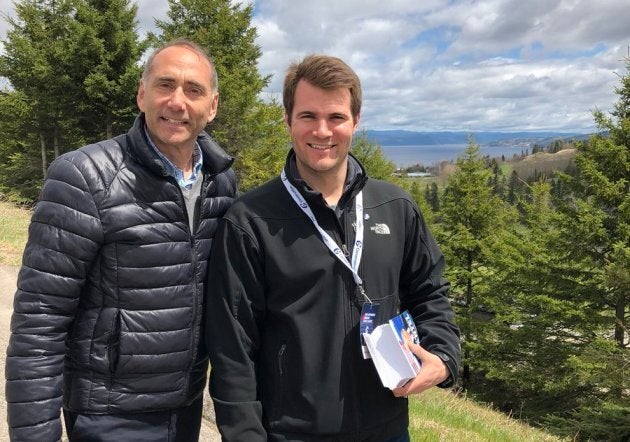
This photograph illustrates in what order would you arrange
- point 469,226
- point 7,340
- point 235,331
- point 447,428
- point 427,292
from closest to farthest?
1. point 235,331
2. point 427,292
3. point 447,428
4. point 7,340
5. point 469,226

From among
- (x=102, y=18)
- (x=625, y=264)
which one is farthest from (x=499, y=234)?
(x=102, y=18)

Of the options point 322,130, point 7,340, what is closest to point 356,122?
point 322,130

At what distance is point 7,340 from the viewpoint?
5934 mm

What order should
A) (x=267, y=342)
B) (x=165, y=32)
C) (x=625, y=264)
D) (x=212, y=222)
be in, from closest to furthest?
(x=267, y=342), (x=212, y=222), (x=625, y=264), (x=165, y=32)

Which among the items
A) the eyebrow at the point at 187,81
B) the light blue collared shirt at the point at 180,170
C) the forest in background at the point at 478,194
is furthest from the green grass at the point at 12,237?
the eyebrow at the point at 187,81

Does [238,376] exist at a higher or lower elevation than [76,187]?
lower

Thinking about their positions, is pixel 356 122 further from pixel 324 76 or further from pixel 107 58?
pixel 107 58

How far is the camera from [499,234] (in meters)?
20.9

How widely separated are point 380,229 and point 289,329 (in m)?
0.64

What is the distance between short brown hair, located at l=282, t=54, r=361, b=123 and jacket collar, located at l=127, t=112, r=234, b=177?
451 millimetres

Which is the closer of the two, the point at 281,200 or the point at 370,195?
the point at 281,200

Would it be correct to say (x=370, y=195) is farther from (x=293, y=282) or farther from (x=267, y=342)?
(x=267, y=342)

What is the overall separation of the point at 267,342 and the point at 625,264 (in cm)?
1488

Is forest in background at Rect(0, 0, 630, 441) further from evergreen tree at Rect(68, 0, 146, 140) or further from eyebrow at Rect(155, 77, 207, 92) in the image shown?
eyebrow at Rect(155, 77, 207, 92)
